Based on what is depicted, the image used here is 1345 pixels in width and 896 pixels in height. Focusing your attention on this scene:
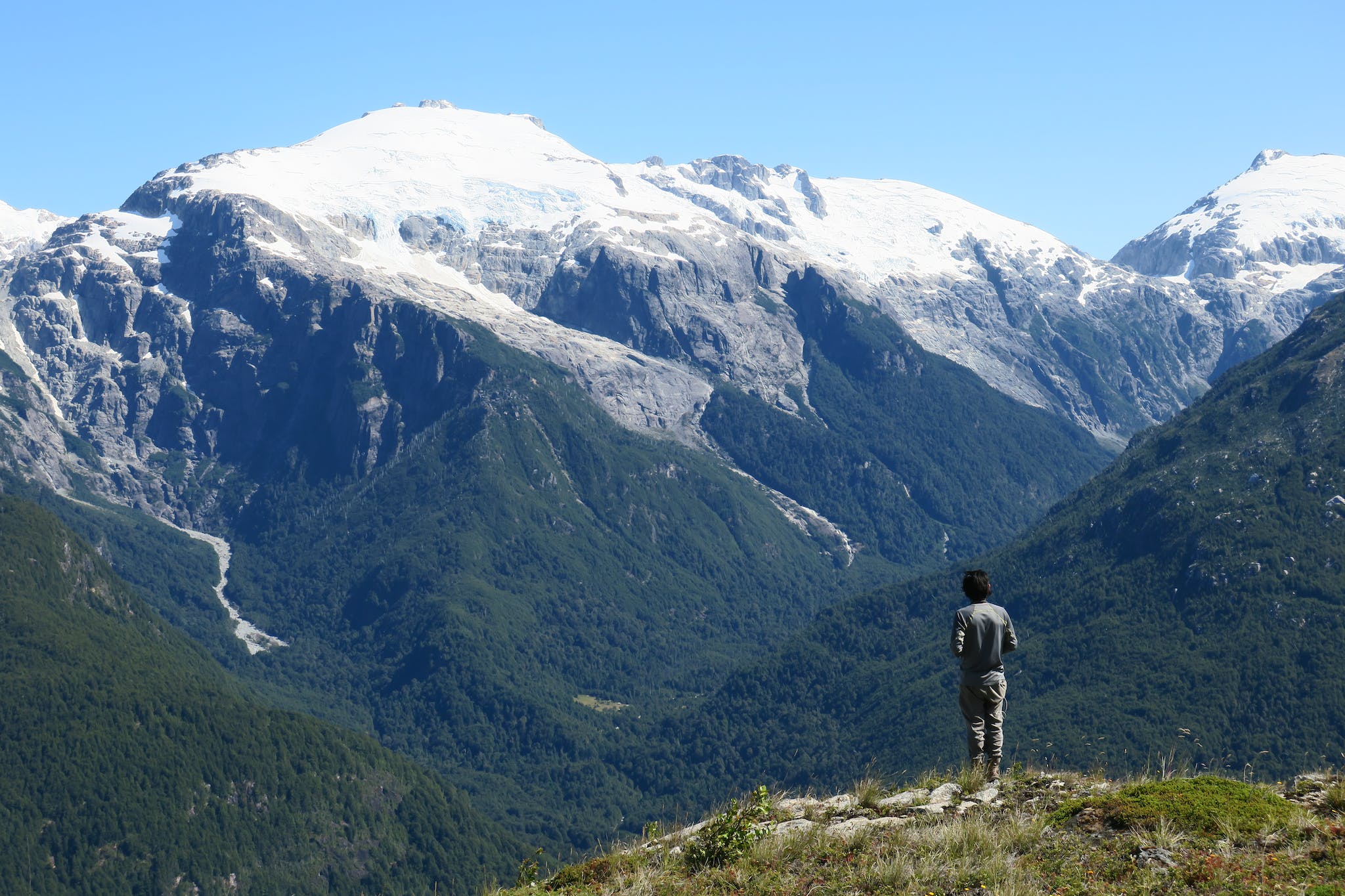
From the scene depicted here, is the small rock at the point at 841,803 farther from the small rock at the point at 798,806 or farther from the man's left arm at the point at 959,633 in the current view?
the man's left arm at the point at 959,633

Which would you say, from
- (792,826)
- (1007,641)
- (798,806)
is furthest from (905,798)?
(1007,641)

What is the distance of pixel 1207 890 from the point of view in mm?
28078

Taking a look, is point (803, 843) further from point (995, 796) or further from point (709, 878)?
point (995, 796)

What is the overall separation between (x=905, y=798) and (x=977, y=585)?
6459 millimetres

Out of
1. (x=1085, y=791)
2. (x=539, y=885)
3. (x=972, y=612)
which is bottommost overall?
(x=539, y=885)

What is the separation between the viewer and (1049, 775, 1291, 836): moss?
103 ft

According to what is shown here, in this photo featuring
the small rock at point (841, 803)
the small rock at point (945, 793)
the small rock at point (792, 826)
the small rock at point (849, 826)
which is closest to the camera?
the small rock at point (849, 826)

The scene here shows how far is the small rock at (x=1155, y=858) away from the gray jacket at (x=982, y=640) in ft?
24.1

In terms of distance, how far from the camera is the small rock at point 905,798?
121 feet

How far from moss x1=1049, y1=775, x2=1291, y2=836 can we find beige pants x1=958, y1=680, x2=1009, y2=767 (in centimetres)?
377

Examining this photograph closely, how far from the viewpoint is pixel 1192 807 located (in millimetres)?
32062

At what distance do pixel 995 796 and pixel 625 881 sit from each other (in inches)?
415

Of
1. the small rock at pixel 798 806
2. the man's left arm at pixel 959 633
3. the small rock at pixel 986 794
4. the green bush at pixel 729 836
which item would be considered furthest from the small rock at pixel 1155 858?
the small rock at pixel 798 806

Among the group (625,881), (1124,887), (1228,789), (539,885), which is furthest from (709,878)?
(1228,789)
